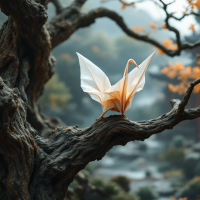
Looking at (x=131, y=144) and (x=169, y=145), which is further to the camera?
(x=131, y=144)

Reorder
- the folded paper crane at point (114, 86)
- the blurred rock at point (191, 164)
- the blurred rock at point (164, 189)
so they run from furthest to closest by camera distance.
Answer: the blurred rock at point (191, 164), the blurred rock at point (164, 189), the folded paper crane at point (114, 86)

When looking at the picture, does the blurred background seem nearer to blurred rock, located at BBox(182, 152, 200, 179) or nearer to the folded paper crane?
blurred rock, located at BBox(182, 152, 200, 179)

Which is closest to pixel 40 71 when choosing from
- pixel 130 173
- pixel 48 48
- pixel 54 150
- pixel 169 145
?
pixel 48 48

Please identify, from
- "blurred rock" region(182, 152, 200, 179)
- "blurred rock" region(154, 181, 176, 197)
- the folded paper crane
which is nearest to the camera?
the folded paper crane

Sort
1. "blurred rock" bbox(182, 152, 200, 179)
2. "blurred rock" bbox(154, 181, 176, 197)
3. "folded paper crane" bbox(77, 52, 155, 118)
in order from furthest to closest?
"blurred rock" bbox(182, 152, 200, 179) → "blurred rock" bbox(154, 181, 176, 197) → "folded paper crane" bbox(77, 52, 155, 118)

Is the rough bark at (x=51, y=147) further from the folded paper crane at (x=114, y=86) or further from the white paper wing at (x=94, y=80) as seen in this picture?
the white paper wing at (x=94, y=80)

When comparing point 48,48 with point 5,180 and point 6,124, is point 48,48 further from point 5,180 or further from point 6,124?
point 5,180

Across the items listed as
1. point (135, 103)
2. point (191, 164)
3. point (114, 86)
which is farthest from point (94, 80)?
point (135, 103)

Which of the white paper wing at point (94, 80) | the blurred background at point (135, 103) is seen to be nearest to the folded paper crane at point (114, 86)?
the white paper wing at point (94, 80)

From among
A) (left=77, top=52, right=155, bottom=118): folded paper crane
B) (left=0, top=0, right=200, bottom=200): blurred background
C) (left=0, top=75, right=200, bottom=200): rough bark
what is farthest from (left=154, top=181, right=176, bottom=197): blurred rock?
(left=77, top=52, right=155, bottom=118): folded paper crane
